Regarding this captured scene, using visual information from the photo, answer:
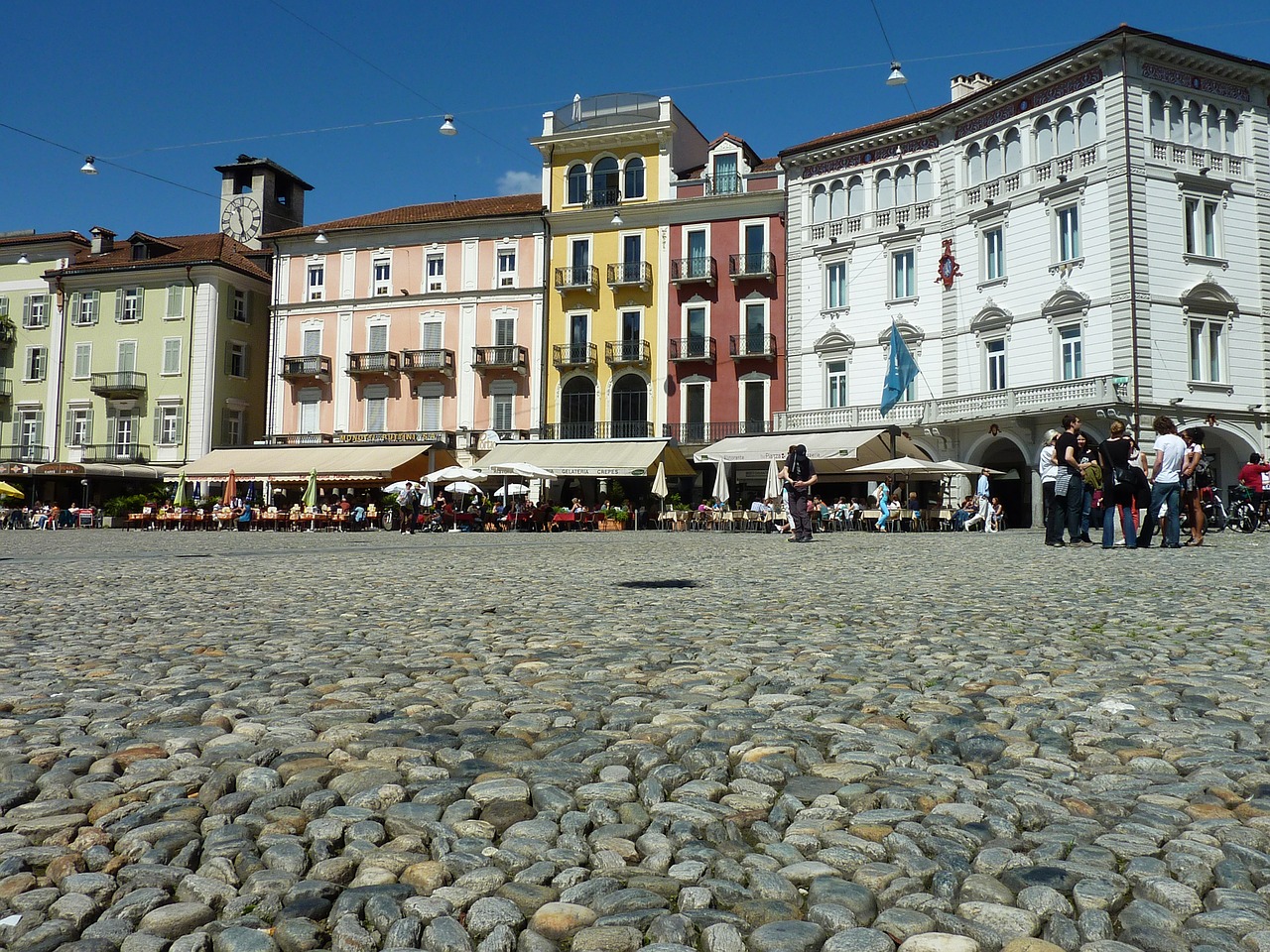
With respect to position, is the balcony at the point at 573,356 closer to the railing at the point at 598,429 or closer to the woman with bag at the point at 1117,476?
the railing at the point at 598,429

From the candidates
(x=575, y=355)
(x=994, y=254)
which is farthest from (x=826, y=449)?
(x=575, y=355)

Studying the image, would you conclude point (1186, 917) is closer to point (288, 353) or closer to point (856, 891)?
point (856, 891)

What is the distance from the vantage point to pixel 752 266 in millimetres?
38312

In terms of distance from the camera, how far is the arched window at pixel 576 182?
4103cm

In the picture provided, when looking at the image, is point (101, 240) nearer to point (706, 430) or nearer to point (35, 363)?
point (35, 363)

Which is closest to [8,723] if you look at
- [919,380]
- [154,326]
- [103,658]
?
[103,658]

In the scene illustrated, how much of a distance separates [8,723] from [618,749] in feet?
6.68

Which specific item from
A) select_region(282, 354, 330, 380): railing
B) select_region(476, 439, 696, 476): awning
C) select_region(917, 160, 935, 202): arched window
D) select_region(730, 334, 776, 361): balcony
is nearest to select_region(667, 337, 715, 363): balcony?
select_region(730, 334, 776, 361): balcony

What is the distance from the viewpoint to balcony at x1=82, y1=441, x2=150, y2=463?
4500 centimetres

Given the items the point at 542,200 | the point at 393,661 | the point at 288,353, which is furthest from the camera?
the point at 288,353

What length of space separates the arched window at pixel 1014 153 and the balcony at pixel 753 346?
10037 mm

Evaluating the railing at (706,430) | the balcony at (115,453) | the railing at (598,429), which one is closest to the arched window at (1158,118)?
the railing at (706,430)

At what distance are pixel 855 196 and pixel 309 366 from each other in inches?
935

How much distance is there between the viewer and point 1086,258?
99.8 ft
